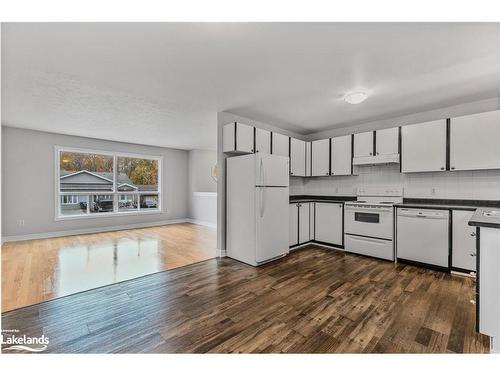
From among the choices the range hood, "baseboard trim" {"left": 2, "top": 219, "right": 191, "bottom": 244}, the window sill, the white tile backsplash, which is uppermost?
the range hood

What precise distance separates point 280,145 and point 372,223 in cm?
208

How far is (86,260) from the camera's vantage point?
12.1 ft

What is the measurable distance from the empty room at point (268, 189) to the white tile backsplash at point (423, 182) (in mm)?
23

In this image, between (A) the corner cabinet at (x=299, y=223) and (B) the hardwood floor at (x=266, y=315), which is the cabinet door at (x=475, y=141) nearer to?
(B) the hardwood floor at (x=266, y=315)

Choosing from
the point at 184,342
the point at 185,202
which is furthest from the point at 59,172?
the point at 184,342

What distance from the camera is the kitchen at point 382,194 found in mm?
3139

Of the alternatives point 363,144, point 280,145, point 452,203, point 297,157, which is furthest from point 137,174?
point 452,203

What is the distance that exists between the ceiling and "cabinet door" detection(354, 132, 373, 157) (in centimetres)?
36

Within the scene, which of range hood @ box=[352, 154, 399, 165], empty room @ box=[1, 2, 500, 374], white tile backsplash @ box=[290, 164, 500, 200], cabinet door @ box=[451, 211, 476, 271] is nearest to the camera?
empty room @ box=[1, 2, 500, 374]

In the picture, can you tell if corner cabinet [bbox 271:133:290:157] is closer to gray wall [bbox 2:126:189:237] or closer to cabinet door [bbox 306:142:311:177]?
cabinet door [bbox 306:142:311:177]

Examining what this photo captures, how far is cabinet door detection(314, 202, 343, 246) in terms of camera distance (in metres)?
4.30

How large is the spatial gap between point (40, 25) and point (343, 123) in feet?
14.6

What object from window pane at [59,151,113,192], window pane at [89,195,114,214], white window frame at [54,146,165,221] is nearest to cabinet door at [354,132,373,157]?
white window frame at [54,146,165,221]

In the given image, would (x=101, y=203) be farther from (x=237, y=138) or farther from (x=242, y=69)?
(x=242, y=69)
